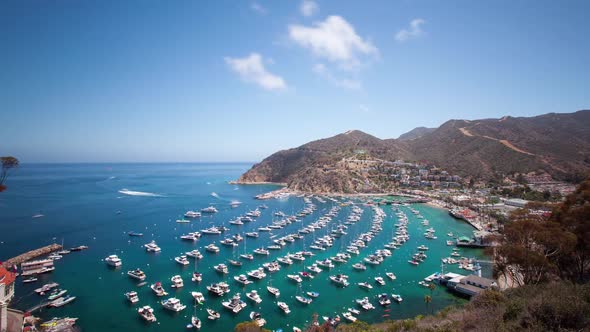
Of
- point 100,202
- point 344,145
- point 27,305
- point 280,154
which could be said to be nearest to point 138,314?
point 27,305

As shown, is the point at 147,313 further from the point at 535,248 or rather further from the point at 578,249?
the point at 578,249

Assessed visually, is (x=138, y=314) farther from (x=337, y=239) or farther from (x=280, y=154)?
(x=280, y=154)

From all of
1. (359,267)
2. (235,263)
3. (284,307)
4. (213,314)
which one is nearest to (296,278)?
(284,307)

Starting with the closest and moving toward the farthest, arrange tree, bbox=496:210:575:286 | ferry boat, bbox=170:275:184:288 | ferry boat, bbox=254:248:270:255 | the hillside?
1. tree, bbox=496:210:575:286
2. ferry boat, bbox=170:275:184:288
3. ferry boat, bbox=254:248:270:255
4. the hillside

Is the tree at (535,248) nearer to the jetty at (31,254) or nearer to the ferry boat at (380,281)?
the ferry boat at (380,281)

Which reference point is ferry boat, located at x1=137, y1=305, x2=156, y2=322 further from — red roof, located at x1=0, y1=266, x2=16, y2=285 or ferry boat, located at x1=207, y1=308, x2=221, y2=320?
red roof, located at x1=0, y1=266, x2=16, y2=285

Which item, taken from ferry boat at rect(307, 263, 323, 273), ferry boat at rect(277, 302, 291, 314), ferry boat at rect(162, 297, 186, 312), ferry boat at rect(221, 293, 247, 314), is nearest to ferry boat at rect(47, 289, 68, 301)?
ferry boat at rect(162, 297, 186, 312)
